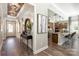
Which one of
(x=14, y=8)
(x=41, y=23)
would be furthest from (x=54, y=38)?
(x=14, y=8)

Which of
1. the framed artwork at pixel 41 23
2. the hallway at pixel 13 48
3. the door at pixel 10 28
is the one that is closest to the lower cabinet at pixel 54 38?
the framed artwork at pixel 41 23

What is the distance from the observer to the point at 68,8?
2.21 metres

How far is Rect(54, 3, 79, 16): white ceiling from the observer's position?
7.16ft

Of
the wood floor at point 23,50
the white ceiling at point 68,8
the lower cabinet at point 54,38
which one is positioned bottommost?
the wood floor at point 23,50

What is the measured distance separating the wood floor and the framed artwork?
1.02ft

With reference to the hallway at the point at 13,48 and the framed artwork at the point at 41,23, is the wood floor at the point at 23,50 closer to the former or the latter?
the hallway at the point at 13,48

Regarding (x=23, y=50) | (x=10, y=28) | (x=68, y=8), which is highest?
(x=68, y=8)

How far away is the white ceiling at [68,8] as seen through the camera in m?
2.18

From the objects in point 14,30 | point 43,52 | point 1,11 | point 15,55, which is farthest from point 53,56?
point 1,11

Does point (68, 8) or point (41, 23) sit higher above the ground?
point (68, 8)

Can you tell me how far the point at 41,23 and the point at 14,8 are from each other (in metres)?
0.58

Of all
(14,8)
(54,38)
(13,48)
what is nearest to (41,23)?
(54,38)

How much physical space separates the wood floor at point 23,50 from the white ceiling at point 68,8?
2.17 feet

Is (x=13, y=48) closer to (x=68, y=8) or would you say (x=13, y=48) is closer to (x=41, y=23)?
(x=41, y=23)
